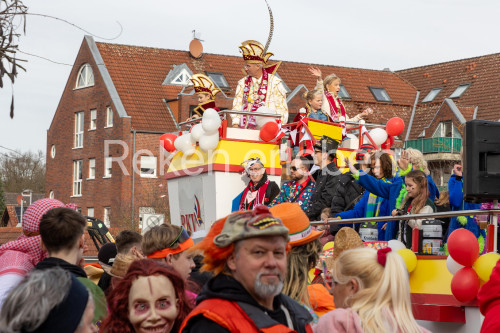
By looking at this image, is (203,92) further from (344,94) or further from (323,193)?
(344,94)

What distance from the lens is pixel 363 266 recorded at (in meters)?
4.26

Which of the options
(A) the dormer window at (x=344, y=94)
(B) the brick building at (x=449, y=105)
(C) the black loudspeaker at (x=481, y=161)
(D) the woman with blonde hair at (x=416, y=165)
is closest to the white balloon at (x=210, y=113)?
(D) the woman with blonde hair at (x=416, y=165)

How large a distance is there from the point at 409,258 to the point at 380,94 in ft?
154

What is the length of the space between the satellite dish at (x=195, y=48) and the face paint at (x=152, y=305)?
46428 millimetres

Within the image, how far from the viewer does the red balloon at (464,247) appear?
6.73m

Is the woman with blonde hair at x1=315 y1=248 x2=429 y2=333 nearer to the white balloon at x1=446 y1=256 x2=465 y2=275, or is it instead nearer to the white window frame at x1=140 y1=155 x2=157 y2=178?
the white balloon at x1=446 y1=256 x2=465 y2=275

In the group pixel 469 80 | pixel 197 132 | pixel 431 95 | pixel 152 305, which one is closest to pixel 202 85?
A: pixel 197 132

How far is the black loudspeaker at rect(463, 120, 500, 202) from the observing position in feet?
21.9

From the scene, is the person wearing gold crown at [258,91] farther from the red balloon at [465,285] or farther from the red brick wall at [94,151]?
the red brick wall at [94,151]

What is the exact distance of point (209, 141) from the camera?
1322cm

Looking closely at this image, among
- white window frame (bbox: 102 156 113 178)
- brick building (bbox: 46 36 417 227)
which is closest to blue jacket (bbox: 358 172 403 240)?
brick building (bbox: 46 36 417 227)

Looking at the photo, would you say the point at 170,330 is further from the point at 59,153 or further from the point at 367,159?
the point at 59,153

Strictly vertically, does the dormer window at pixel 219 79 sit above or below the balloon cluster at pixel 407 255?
above

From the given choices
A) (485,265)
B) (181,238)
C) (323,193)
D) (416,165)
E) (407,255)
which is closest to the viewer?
(181,238)
